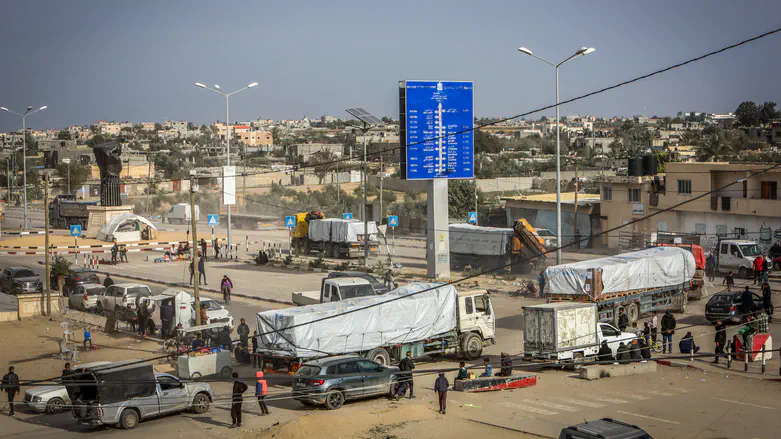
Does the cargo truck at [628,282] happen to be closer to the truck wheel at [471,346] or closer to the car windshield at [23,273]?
the truck wheel at [471,346]

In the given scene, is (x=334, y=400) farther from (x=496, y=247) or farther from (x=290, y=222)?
→ (x=290, y=222)

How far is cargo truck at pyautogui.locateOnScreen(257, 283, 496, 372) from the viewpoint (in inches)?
765

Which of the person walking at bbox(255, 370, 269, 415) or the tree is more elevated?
the tree

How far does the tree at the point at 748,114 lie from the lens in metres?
142

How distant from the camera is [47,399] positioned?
1814cm

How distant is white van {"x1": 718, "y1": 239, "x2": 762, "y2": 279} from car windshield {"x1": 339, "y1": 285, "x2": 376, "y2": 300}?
17198 millimetres

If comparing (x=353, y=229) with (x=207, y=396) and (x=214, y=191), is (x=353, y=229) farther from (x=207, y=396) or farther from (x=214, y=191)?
(x=214, y=191)

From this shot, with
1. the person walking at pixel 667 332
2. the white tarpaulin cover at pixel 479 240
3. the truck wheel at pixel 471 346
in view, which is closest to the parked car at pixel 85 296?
the truck wheel at pixel 471 346

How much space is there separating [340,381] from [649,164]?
34.1m

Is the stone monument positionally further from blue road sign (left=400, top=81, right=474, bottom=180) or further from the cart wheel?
the cart wheel

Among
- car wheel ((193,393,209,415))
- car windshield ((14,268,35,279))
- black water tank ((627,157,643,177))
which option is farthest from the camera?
black water tank ((627,157,643,177))

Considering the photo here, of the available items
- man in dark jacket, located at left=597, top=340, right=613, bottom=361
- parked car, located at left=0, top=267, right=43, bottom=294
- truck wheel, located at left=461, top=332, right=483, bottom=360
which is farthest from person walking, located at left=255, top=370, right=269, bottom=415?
parked car, located at left=0, top=267, right=43, bottom=294

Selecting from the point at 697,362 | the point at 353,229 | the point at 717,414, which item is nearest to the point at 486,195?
the point at 353,229

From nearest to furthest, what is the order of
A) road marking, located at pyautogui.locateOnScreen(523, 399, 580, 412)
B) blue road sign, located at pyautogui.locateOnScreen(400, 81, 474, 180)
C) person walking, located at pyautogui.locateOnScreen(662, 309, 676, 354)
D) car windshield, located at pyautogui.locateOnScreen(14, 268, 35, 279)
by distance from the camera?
road marking, located at pyautogui.locateOnScreen(523, 399, 580, 412) < person walking, located at pyautogui.locateOnScreen(662, 309, 676, 354) < blue road sign, located at pyautogui.locateOnScreen(400, 81, 474, 180) < car windshield, located at pyautogui.locateOnScreen(14, 268, 35, 279)
